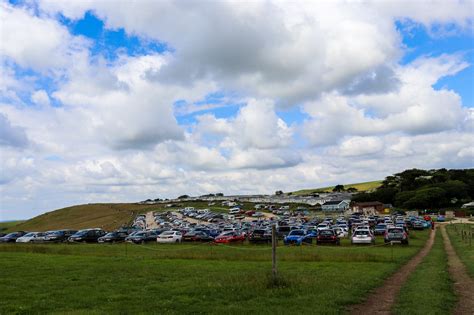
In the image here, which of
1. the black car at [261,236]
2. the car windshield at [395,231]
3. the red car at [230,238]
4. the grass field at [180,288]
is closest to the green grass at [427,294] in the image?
the grass field at [180,288]

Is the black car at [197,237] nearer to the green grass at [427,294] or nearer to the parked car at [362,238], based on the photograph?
the parked car at [362,238]

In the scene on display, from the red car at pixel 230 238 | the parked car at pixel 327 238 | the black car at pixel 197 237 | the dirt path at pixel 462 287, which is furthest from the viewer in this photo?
the black car at pixel 197 237

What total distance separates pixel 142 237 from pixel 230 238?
380 inches

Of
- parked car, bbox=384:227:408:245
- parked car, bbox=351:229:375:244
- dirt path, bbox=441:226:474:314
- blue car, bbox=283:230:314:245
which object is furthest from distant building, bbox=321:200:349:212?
dirt path, bbox=441:226:474:314

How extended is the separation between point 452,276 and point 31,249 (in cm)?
3050

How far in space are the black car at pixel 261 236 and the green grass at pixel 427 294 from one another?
22414 millimetres

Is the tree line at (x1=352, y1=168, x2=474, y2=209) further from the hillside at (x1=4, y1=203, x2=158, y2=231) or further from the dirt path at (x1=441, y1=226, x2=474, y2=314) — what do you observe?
the dirt path at (x1=441, y1=226, x2=474, y2=314)

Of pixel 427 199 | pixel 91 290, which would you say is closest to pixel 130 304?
pixel 91 290

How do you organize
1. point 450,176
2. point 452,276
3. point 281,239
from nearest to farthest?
point 452,276 → point 281,239 → point 450,176

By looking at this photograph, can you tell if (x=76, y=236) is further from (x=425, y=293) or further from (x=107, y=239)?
(x=425, y=293)

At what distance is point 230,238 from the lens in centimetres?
4631

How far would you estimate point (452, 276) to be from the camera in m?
18.8

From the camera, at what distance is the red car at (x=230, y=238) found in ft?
150

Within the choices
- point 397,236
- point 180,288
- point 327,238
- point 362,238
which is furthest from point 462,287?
point 327,238
